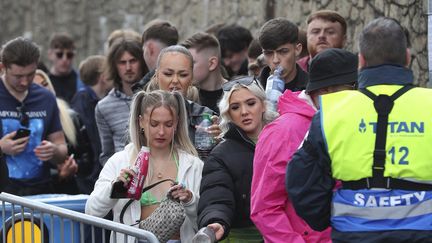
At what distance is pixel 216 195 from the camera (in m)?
6.23

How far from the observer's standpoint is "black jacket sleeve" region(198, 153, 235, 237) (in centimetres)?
608

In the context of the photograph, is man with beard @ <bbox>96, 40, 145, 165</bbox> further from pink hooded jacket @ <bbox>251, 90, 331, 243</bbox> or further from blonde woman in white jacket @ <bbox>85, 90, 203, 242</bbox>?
pink hooded jacket @ <bbox>251, 90, 331, 243</bbox>

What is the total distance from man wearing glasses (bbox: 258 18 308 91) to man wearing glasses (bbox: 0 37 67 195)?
6.81 feet

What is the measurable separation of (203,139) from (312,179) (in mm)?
2026

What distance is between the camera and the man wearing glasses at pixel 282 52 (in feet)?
24.8

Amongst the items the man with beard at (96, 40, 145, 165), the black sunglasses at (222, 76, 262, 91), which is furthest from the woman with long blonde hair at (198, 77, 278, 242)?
the man with beard at (96, 40, 145, 165)

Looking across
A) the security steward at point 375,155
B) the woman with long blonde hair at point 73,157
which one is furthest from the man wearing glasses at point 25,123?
the security steward at point 375,155

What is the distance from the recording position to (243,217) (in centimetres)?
637

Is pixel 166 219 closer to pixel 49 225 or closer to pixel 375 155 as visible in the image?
pixel 49 225

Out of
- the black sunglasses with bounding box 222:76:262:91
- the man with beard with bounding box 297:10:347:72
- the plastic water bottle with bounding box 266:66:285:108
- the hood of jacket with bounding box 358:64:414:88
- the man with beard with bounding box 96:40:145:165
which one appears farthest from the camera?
the man with beard with bounding box 96:40:145:165

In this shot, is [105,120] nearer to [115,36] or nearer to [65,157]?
[65,157]

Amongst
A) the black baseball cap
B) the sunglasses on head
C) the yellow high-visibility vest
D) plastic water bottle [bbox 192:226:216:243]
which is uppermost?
the black baseball cap

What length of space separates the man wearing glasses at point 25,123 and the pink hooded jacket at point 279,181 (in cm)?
338

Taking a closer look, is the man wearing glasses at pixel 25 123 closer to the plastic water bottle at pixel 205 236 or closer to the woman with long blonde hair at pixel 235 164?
the woman with long blonde hair at pixel 235 164
